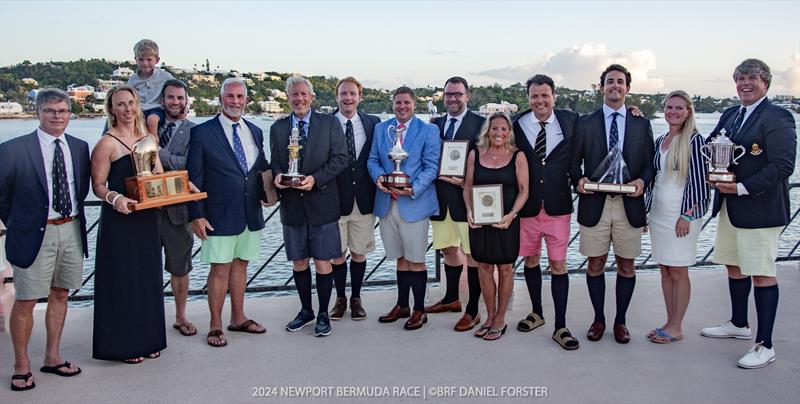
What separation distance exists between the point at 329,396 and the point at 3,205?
2.29 metres

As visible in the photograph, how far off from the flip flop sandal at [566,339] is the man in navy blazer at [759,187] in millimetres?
1067

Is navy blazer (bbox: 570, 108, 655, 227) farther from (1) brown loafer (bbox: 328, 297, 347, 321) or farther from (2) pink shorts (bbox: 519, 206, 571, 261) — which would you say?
(1) brown loafer (bbox: 328, 297, 347, 321)

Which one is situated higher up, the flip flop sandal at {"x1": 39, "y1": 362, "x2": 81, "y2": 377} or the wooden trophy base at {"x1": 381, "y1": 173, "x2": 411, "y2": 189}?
the wooden trophy base at {"x1": 381, "y1": 173, "x2": 411, "y2": 189}

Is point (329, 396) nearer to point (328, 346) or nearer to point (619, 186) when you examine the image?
point (328, 346)

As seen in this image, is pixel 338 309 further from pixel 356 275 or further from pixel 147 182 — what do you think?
pixel 147 182

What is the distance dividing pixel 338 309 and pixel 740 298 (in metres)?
3.12

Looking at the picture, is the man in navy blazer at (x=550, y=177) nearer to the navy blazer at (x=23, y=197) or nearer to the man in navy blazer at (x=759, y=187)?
the man in navy blazer at (x=759, y=187)

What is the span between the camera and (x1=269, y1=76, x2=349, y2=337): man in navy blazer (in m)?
4.83

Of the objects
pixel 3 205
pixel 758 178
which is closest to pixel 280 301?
pixel 3 205

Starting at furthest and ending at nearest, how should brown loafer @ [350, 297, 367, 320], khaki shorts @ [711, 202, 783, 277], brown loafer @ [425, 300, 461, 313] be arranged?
brown loafer @ [425, 300, 461, 313] < brown loafer @ [350, 297, 367, 320] < khaki shorts @ [711, 202, 783, 277]

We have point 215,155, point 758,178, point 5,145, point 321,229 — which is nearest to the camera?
point 5,145

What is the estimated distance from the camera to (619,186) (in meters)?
4.39

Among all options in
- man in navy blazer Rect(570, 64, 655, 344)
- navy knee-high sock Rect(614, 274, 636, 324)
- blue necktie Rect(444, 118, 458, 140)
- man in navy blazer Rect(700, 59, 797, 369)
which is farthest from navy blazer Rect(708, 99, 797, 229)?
blue necktie Rect(444, 118, 458, 140)

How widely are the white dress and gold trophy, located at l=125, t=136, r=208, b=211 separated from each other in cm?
334
